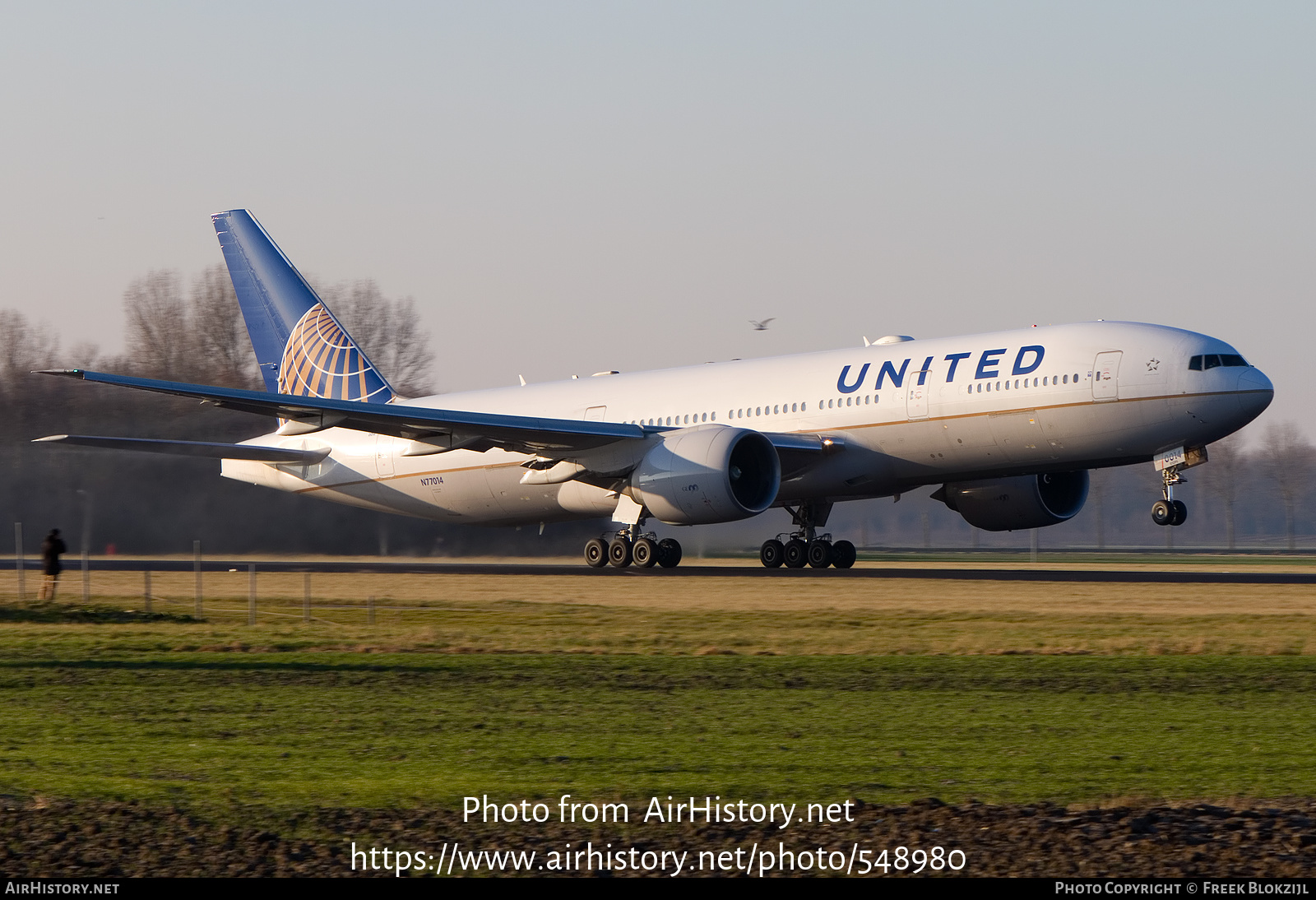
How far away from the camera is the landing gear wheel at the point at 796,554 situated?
34219 millimetres

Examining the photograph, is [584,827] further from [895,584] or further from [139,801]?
[895,584]

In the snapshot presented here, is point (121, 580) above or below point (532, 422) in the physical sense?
below

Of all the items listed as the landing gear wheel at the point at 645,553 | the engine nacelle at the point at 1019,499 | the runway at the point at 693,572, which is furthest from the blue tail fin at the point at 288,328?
the engine nacelle at the point at 1019,499

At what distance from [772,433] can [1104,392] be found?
23.9 feet

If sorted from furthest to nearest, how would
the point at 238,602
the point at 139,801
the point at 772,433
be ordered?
the point at 772,433, the point at 238,602, the point at 139,801

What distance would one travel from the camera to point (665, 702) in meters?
12.8

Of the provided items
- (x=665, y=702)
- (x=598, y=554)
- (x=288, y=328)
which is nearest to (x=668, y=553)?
(x=598, y=554)

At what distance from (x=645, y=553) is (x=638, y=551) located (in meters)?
0.20

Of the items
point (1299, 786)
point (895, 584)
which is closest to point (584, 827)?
point (1299, 786)

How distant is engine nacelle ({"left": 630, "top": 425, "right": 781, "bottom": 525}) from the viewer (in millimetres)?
29578

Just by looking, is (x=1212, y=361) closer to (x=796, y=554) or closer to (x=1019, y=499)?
(x=1019, y=499)

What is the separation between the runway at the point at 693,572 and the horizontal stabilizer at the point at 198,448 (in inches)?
112

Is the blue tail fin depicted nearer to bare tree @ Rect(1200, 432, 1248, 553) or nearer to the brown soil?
the brown soil
